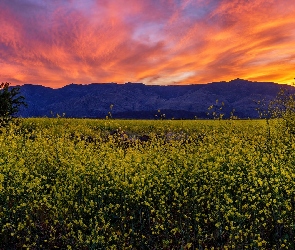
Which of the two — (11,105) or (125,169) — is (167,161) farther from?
(11,105)

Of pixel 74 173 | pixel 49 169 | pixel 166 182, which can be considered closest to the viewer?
pixel 166 182

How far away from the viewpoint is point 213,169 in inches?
448

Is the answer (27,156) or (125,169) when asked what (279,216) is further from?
(27,156)

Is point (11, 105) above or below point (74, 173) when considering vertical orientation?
above

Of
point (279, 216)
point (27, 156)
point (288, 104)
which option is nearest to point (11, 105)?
point (27, 156)

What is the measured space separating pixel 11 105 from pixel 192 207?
2401cm

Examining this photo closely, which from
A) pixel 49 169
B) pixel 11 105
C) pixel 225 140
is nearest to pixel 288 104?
pixel 225 140

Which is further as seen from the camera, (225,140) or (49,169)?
(225,140)

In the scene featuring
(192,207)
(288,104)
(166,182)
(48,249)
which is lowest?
(48,249)

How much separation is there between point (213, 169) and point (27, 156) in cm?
852

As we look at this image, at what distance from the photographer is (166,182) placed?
1112 cm

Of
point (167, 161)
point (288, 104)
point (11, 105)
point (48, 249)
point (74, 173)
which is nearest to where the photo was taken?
point (48, 249)

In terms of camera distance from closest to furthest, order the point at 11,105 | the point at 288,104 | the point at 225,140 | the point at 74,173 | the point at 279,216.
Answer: the point at 279,216 < the point at 74,173 < the point at 225,140 < the point at 288,104 < the point at 11,105

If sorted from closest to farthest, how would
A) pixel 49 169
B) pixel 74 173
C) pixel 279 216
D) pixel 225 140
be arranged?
pixel 279 216 < pixel 74 173 < pixel 49 169 < pixel 225 140
